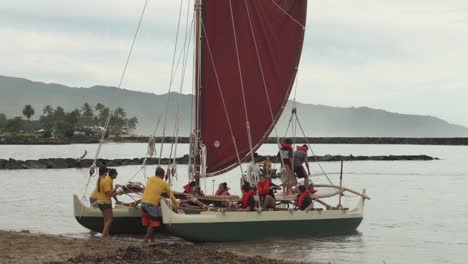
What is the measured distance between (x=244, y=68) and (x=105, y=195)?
6.63 metres

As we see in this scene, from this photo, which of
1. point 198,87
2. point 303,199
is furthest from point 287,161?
point 198,87

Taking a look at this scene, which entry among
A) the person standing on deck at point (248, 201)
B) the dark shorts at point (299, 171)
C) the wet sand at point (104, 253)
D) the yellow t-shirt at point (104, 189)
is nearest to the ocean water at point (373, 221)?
the person standing on deck at point (248, 201)

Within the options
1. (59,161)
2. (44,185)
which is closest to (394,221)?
(44,185)

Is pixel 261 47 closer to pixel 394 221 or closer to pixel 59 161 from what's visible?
pixel 394 221

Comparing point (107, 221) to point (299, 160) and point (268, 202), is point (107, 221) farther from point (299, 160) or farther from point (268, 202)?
point (299, 160)

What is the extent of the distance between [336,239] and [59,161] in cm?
5913

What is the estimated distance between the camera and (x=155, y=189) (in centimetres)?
1898

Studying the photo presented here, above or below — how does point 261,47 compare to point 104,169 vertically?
above

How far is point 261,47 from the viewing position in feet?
79.8

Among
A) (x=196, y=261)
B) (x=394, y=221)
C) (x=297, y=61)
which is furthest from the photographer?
(x=394, y=221)

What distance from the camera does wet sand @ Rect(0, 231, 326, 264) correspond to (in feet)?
49.5

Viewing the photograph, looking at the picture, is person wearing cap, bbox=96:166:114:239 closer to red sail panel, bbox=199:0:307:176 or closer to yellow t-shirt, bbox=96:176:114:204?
yellow t-shirt, bbox=96:176:114:204

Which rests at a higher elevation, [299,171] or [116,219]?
[299,171]

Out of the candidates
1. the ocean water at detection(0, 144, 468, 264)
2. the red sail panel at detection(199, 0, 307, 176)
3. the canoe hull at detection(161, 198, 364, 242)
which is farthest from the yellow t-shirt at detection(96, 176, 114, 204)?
the red sail panel at detection(199, 0, 307, 176)
